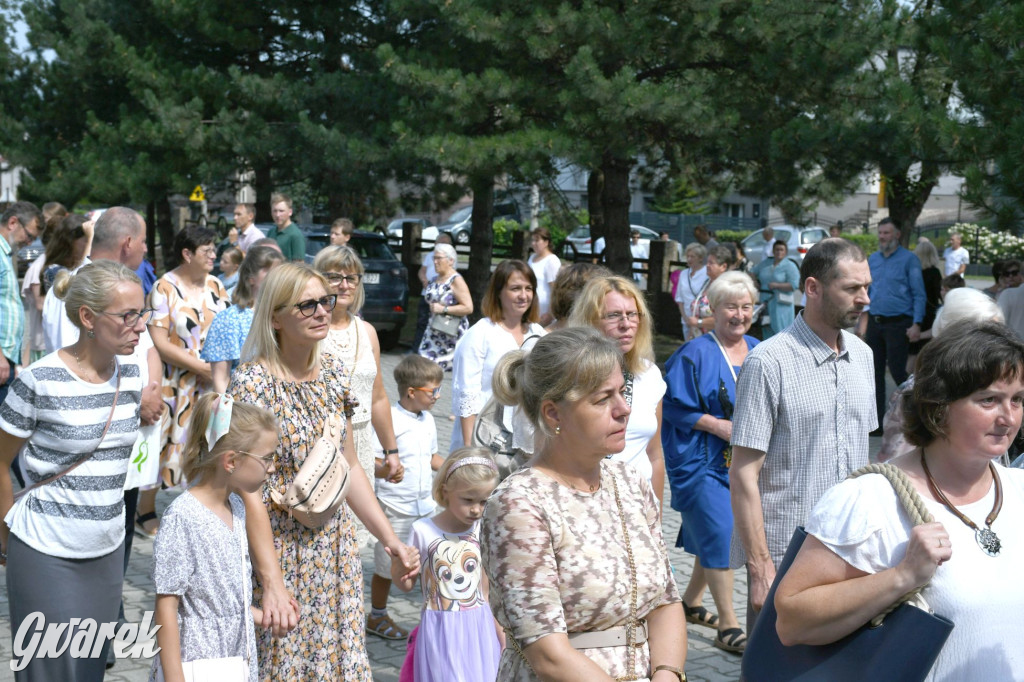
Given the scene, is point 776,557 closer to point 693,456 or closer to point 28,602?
point 693,456

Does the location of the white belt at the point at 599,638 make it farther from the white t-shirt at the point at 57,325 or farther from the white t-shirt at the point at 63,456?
the white t-shirt at the point at 57,325

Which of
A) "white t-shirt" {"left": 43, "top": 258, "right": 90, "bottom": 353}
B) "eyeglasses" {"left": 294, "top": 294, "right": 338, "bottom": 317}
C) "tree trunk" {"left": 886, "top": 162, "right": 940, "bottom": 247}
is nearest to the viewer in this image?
"eyeglasses" {"left": 294, "top": 294, "right": 338, "bottom": 317}

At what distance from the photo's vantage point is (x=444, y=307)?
39.2 ft

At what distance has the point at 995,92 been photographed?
1059 cm

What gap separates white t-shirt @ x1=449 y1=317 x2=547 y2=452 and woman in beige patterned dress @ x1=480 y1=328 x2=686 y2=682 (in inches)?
118

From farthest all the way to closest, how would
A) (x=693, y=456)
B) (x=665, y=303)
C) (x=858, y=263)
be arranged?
(x=665, y=303) → (x=693, y=456) → (x=858, y=263)

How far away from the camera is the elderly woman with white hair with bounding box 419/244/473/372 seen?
11.9 meters

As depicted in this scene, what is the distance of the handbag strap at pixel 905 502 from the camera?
2.43 metres

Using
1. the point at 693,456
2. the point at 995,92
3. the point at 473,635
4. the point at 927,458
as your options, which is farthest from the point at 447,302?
the point at 927,458

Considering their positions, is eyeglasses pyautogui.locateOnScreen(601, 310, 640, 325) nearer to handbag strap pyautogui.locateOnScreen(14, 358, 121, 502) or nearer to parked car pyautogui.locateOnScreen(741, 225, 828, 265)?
handbag strap pyautogui.locateOnScreen(14, 358, 121, 502)

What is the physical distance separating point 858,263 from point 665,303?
16.4 meters

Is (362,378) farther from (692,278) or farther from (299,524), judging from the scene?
(692,278)

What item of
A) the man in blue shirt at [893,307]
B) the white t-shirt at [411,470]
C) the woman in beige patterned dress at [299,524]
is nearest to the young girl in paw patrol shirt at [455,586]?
the woman in beige patterned dress at [299,524]

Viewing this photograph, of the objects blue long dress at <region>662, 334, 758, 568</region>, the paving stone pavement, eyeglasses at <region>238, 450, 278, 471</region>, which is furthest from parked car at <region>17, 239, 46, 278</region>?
eyeglasses at <region>238, 450, 278, 471</region>
